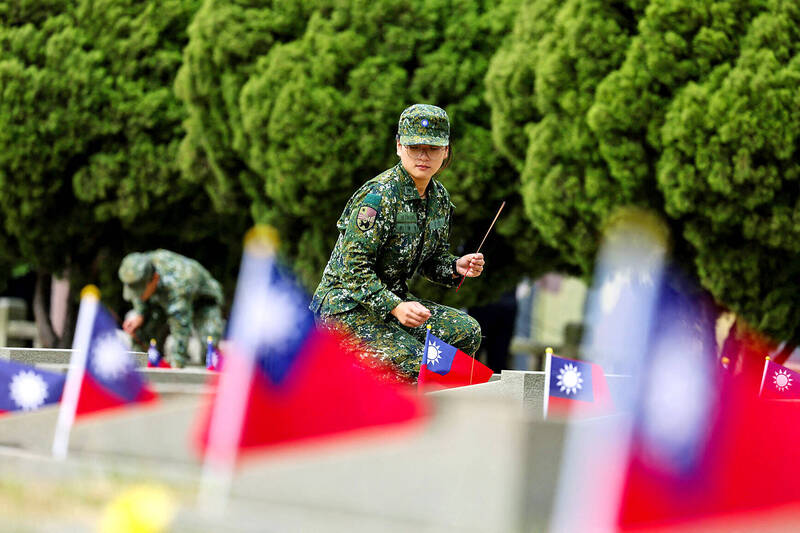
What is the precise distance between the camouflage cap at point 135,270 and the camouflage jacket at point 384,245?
206 inches

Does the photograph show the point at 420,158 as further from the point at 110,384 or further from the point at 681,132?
the point at 681,132

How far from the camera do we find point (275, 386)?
397 cm

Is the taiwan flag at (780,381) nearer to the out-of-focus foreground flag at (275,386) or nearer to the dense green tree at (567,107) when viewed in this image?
the out-of-focus foreground flag at (275,386)

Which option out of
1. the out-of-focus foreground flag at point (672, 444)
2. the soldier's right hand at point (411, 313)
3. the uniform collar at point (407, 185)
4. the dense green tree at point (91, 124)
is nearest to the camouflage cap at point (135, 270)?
the uniform collar at point (407, 185)

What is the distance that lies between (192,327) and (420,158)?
671cm

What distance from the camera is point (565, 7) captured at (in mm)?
14594

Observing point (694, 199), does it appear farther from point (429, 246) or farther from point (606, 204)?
point (429, 246)

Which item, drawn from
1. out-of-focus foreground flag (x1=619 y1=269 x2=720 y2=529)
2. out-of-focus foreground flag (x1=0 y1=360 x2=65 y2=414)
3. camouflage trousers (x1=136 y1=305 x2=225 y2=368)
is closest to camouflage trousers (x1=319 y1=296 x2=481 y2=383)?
out-of-focus foreground flag (x1=0 y1=360 x2=65 y2=414)

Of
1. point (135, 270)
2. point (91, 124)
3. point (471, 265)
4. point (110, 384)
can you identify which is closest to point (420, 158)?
point (471, 265)

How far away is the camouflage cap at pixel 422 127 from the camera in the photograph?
18.2 ft

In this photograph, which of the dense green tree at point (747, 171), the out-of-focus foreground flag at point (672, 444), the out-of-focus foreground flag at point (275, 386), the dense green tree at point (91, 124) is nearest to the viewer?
the out-of-focus foreground flag at point (672, 444)

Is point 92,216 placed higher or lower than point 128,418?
higher

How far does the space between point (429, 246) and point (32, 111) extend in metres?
14.6

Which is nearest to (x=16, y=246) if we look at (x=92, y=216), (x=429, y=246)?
(x=92, y=216)
